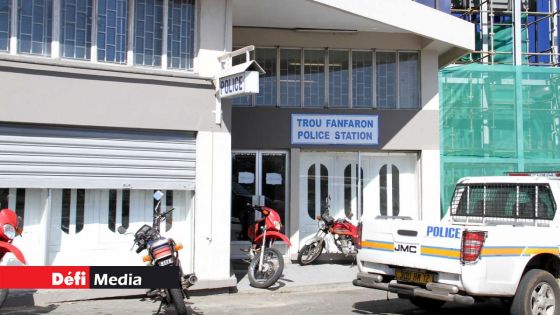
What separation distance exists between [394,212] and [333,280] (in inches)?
127

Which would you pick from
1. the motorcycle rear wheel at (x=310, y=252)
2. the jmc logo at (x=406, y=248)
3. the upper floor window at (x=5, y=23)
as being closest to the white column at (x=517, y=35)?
the motorcycle rear wheel at (x=310, y=252)

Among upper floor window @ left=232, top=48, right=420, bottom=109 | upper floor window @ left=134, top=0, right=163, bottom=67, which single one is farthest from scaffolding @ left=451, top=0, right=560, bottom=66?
upper floor window @ left=134, top=0, right=163, bottom=67

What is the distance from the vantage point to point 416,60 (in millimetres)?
13102

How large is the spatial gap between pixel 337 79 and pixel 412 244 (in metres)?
6.58

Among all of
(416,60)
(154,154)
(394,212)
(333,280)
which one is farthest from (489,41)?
(154,154)

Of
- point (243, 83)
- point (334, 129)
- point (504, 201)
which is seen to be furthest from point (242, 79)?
point (334, 129)

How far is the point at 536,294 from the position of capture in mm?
6730

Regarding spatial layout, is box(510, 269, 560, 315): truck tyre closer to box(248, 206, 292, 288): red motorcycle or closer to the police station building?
box(248, 206, 292, 288): red motorcycle

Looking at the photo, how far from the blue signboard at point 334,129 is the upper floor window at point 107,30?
3641 millimetres

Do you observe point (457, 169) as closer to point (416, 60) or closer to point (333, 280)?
point (416, 60)

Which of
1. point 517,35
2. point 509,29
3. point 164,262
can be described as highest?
point 509,29

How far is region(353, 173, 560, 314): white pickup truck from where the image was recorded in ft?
20.8

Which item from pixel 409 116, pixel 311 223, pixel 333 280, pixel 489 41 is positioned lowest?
pixel 333 280

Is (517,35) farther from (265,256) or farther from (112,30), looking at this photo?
(112,30)
